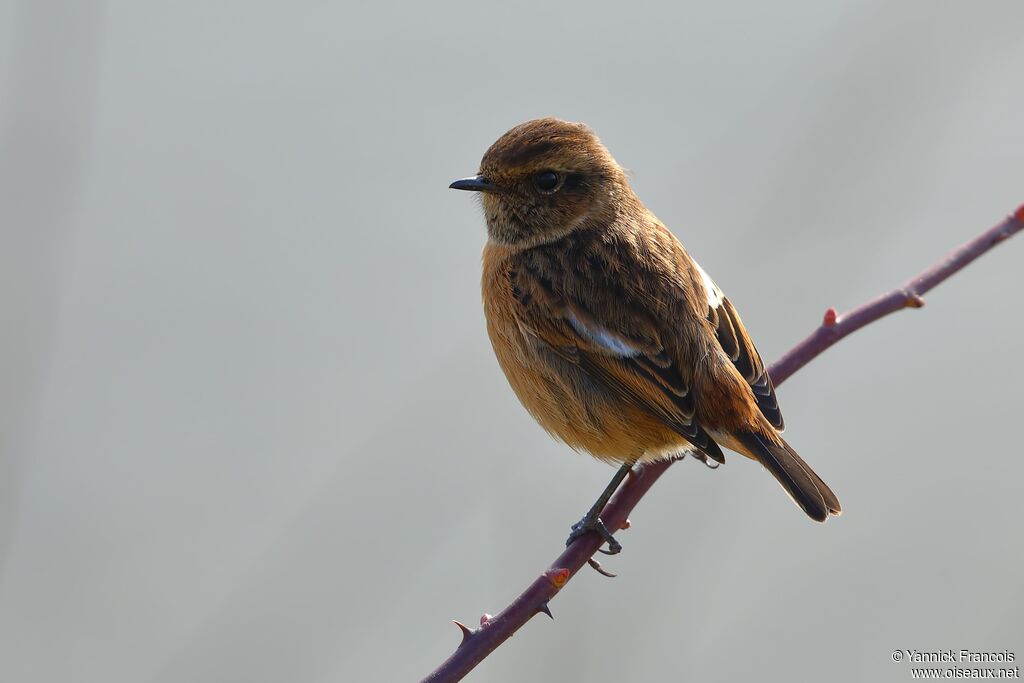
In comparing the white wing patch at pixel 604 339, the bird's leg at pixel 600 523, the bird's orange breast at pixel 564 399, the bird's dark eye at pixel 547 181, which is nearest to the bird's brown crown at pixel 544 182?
the bird's dark eye at pixel 547 181

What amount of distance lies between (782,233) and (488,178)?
48.6 inches

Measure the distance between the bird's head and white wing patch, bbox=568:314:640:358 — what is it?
0.48 meters

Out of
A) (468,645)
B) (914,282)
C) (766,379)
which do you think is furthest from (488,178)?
(468,645)

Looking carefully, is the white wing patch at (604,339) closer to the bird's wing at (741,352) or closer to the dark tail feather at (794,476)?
the bird's wing at (741,352)

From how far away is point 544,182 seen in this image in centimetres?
465

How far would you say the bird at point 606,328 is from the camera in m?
4.11

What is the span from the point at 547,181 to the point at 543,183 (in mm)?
19

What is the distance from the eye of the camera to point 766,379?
4.25 m

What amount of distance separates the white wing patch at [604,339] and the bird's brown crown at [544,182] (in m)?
0.48

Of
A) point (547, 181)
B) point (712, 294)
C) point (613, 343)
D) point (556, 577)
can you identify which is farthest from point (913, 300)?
point (556, 577)

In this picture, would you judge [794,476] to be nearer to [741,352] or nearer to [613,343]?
[741,352]

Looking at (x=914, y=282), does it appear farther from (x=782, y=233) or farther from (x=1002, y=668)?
(x=1002, y=668)

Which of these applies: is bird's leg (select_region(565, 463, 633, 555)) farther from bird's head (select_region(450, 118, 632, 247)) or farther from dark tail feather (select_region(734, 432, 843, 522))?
bird's head (select_region(450, 118, 632, 247))

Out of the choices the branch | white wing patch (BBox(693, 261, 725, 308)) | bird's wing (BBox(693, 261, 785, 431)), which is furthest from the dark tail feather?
white wing patch (BBox(693, 261, 725, 308))
